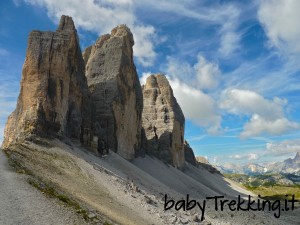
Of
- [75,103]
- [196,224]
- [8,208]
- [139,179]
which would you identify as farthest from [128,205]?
[75,103]

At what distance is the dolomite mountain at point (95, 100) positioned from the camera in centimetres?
5594

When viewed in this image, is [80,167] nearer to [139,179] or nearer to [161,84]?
[139,179]

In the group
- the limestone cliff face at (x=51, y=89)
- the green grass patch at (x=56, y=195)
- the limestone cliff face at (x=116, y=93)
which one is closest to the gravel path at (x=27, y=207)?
the green grass patch at (x=56, y=195)

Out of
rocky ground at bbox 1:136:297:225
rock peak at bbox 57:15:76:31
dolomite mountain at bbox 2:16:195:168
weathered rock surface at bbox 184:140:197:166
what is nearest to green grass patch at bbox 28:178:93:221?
rocky ground at bbox 1:136:297:225

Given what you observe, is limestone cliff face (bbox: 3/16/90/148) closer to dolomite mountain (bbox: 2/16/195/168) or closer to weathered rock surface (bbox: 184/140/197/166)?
dolomite mountain (bbox: 2/16/195/168)

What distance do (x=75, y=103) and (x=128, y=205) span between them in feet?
106

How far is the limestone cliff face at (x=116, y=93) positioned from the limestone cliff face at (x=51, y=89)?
1060 cm

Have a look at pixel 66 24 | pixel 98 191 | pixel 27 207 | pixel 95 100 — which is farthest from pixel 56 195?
pixel 95 100

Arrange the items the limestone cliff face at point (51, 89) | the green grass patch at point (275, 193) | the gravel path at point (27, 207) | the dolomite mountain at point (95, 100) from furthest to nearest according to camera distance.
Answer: the green grass patch at point (275, 193) < the dolomite mountain at point (95, 100) < the limestone cliff face at point (51, 89) < the gravel path at point (27, 207)

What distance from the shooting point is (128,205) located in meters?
36.2

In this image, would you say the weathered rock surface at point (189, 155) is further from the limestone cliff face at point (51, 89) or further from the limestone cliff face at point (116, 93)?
the limestone cliff face at point (51, 89)

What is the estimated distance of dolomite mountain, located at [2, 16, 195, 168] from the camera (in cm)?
5594

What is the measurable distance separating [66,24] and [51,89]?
15569 mm

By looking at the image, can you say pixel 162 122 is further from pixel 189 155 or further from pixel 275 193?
pixel 275 193
